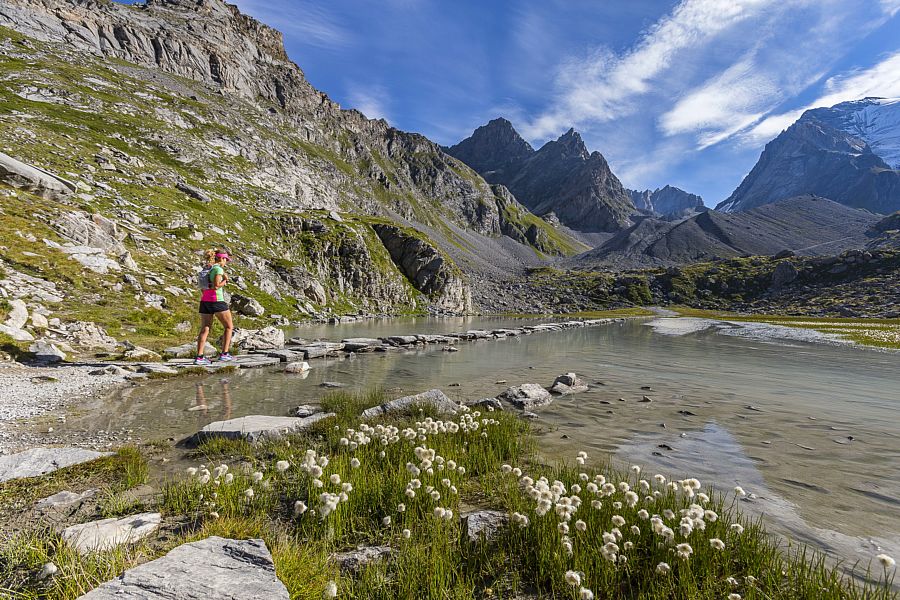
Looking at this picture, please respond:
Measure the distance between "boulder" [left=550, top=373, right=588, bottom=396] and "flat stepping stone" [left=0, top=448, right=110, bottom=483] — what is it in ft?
44.1

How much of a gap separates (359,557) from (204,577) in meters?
1.80

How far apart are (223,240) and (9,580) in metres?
50.9

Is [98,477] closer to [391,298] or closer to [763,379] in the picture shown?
[763,379]

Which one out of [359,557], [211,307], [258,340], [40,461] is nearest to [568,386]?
[359,557]

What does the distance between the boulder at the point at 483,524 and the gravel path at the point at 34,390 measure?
9.18m

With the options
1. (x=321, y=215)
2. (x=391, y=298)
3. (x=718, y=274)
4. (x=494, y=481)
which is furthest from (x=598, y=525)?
(x=718, y=274)

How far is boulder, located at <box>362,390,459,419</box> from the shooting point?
1077 cm

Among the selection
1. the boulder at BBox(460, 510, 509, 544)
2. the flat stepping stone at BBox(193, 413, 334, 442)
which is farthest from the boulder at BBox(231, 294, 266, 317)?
the boulder at BBox(460, 510, 509, 544)

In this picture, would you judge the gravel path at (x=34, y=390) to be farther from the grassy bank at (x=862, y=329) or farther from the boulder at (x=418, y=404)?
the grassy bank at (x=862, y=329)

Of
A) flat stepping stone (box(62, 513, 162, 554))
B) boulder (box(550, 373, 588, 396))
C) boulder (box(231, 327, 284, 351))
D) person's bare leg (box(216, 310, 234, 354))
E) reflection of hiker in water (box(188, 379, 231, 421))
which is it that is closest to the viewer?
flat stepping stone (box(62, 513, 162, 554))

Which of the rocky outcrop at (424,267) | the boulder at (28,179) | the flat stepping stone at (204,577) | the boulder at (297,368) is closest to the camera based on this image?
the flat stepping stone at (204,577)

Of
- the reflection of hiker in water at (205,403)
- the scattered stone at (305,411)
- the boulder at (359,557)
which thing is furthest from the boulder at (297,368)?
the boulder at (359,557)

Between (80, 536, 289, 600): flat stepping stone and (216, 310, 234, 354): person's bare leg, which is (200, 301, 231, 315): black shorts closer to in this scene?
(216, 310, 234, 354): person's bare leg

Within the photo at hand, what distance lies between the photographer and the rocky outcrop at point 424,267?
102250mm
